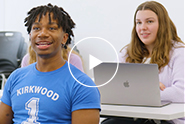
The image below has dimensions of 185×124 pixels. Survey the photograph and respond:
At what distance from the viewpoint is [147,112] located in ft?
5.16

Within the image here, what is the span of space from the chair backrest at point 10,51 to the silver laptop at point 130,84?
111 inches

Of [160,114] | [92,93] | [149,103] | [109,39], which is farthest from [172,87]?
A: [109,39]

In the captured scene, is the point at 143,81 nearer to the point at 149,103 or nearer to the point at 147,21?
the point at 149,103

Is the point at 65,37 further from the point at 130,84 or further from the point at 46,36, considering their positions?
the point at 130,84

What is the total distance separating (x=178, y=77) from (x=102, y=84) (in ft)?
1.78

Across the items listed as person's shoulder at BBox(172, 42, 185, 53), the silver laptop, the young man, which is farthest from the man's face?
person's shoulder at BBox(172, 42, 185, 53)

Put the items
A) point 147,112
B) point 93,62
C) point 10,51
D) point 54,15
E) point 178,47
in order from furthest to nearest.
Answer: point 10,51 < point 93,62 < point 178,47 < point 147,112 < point 54,15

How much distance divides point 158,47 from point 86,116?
3.65 ft

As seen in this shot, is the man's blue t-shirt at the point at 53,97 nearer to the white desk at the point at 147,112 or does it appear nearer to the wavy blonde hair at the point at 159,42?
the white desk at the point at 147,112

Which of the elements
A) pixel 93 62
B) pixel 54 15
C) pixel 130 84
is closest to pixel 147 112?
pixel 130 84

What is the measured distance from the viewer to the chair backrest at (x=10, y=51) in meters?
4.32

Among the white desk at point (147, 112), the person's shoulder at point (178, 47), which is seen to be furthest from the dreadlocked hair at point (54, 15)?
the person's shoulder at point (178, 47)

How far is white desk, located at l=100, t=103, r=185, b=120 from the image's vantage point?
1.54 m

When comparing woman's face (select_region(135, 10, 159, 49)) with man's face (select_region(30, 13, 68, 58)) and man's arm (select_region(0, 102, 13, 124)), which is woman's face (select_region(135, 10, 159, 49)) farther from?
man's arm (select_region(0, 102, 13, 124))
